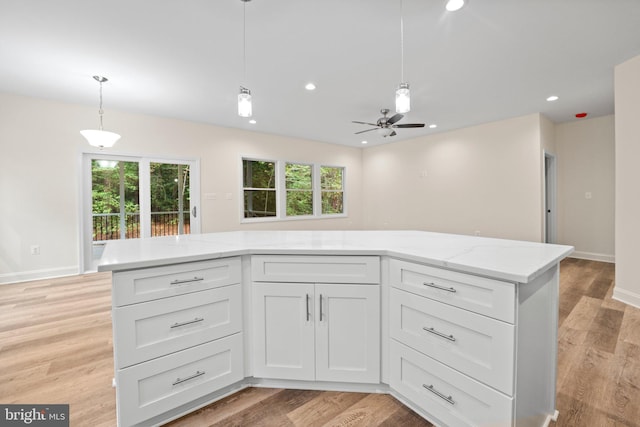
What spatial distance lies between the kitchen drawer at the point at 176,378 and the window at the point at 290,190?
14.7ft

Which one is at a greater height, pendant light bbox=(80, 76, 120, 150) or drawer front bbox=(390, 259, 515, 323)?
pendant light bbox=(80, 76, 120, 150)

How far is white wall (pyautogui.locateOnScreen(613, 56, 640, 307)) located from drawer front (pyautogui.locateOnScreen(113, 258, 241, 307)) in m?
4.08

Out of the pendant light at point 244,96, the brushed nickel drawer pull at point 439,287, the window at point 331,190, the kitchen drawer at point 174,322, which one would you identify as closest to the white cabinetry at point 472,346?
the brushed nickel drawer pull at point 439,287

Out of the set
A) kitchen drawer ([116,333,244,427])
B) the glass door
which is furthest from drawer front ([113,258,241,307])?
the glass door

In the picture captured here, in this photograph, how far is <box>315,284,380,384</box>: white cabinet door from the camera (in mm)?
1576

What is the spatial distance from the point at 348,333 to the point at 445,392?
53 cm

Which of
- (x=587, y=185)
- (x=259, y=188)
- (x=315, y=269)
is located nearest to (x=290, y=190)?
(x=259, y=188)

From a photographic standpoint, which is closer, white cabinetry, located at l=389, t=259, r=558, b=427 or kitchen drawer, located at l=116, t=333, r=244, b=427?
white cabinetry, located at l=389, t=259, r=558, b=427

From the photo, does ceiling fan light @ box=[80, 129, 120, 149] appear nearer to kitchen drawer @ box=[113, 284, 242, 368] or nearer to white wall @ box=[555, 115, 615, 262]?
kitchen drawer @ box=[113, 284, 242, 368]

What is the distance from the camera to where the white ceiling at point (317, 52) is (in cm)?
222

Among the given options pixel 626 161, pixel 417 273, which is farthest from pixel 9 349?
pixel 626 161

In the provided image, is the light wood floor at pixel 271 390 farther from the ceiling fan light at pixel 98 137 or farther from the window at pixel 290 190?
the window at pixel 290 190

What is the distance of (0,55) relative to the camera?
2836 mm

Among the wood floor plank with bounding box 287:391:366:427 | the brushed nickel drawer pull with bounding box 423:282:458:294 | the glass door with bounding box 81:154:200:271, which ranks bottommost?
the wood floor plank with bounding box 287:391:366:427
